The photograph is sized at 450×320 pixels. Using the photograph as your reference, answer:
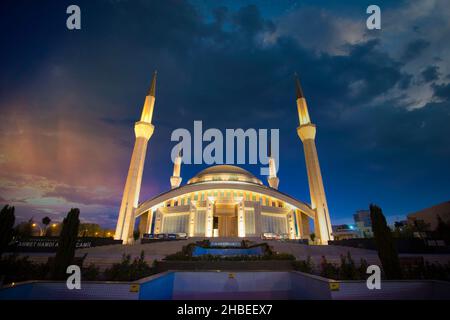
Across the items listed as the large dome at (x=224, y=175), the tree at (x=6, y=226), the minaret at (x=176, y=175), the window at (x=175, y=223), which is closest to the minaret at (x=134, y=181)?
the window at (x=175, y=223)

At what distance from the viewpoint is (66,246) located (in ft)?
32.7

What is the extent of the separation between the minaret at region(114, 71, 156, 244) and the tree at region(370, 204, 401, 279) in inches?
1230

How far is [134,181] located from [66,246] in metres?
27.1

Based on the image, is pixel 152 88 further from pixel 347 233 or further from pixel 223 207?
pixel 347 233

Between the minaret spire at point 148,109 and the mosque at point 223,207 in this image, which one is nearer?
the mosque at point 223,207

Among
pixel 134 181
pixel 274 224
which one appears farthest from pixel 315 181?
pixel 134 181

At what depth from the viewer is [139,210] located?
36.6 metres

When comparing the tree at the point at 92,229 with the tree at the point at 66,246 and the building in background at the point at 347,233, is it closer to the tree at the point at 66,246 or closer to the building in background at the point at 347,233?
the tree at the point at 66,246

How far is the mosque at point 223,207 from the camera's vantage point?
34.0 m

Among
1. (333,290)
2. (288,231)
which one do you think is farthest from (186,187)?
(333,290)

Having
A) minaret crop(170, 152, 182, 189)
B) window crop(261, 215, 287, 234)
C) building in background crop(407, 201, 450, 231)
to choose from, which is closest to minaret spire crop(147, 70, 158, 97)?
minaret crop(170, 152, 182, 189)

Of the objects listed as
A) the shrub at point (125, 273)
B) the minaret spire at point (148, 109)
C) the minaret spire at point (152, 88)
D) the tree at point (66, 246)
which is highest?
the minaret spire at point (152, 88)
